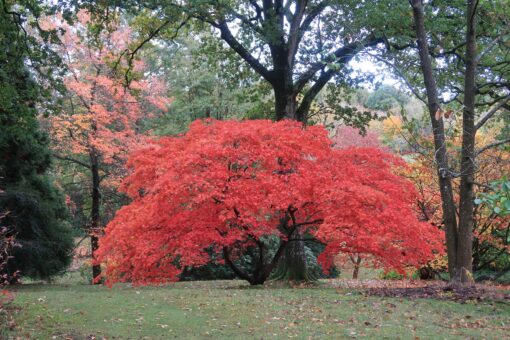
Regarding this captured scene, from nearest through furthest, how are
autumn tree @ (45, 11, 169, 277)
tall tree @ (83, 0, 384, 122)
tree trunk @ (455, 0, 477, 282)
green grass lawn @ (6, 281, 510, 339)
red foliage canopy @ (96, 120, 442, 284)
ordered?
green grass lawn @ (6, 281, 510, 339)
tree trunk @ (455, 0, 477, 282)
red foliage canopy @ (96, 120, 442, 284)
tall tree @ (83, 0, 384, 122)
autumn tree @ (45, 11, 169, 277)

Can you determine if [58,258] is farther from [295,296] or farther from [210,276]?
[295,296]

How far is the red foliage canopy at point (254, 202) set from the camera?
8.79 m

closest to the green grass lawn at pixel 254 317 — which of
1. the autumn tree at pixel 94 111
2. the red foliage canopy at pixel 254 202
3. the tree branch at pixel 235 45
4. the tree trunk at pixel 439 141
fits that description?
the red foliage canopy at pixel 254 202

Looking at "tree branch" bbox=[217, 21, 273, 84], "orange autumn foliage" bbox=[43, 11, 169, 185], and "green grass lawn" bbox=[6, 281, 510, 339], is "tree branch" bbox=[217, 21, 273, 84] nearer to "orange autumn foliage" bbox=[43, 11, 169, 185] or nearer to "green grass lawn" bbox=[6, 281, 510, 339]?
"orange autumn foliage" bbox=[43, 11, 169, 185]

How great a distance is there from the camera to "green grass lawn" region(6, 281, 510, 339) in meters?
5.90

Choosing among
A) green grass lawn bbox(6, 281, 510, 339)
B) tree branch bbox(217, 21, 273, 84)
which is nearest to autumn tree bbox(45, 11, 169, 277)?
tree branch bbox(217, 21, 273, 84)

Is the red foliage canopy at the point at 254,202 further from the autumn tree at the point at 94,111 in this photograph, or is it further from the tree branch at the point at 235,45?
the autumn tree at the point at 94,111

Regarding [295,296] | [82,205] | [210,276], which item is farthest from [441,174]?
[82,205]

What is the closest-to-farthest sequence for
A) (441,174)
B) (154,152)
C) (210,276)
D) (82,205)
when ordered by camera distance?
(441,174), (154,152), (210,276), (82,205)

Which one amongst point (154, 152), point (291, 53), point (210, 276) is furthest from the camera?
point (210, 276)

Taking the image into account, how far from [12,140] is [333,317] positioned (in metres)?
10.5

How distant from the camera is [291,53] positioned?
512 inches

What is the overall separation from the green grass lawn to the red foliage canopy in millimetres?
1026

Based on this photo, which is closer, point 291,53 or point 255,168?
point 255,168
